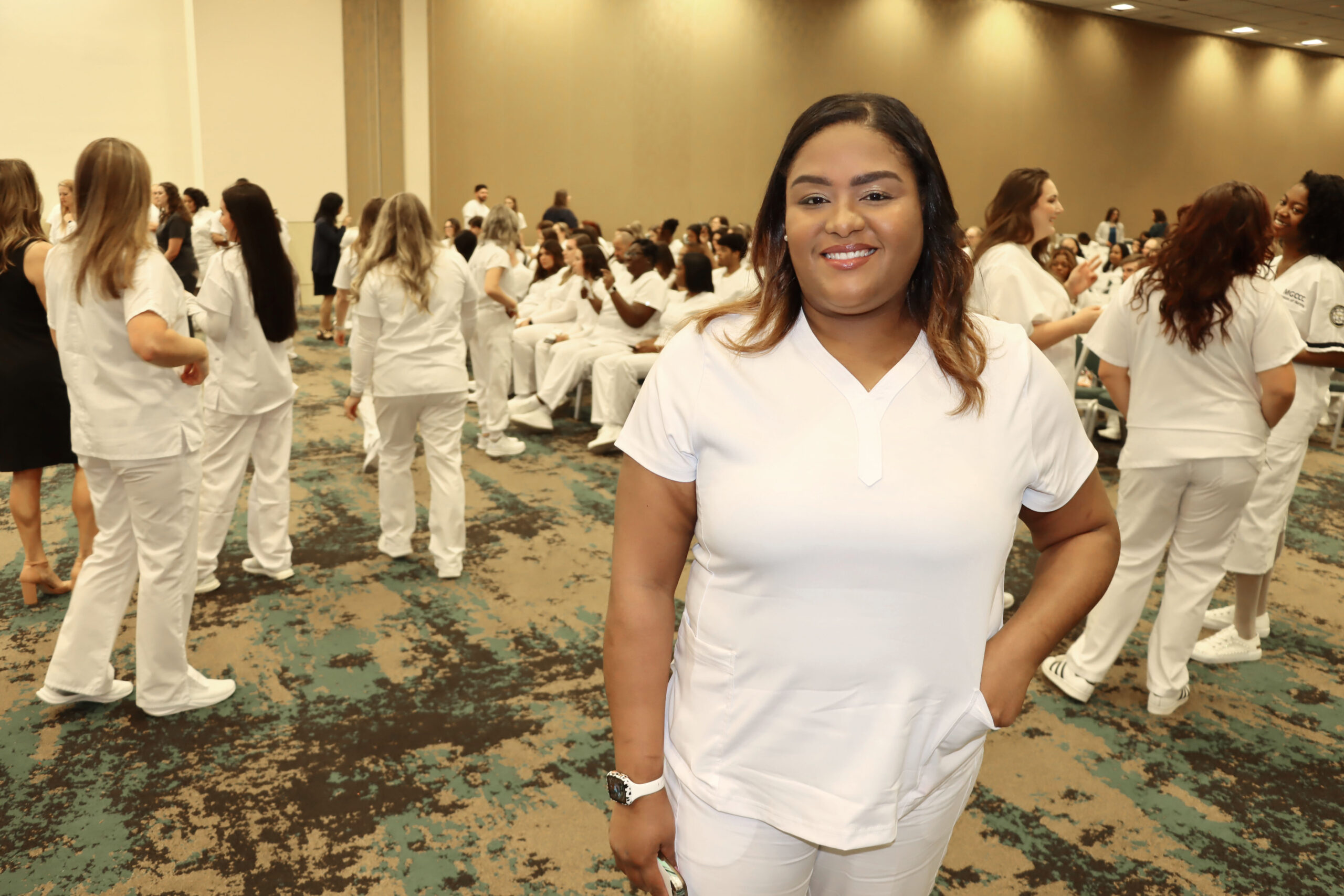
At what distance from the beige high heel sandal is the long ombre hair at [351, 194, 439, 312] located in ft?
5.81

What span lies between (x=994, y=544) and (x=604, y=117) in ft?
49.9

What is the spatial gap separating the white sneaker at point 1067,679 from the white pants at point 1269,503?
77cm

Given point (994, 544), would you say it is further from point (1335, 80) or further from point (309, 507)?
point (1335, 80)

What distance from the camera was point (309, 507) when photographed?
5.25m

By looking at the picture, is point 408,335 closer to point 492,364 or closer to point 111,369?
point 111,369

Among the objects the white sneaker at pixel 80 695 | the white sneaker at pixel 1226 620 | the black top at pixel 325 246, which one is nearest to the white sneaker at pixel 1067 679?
the white sneaker at pixel 1226 620

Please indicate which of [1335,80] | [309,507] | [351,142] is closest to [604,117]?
[351,142]

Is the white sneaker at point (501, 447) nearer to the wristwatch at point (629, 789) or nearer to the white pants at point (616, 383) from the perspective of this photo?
the white pants at point (616, 383)

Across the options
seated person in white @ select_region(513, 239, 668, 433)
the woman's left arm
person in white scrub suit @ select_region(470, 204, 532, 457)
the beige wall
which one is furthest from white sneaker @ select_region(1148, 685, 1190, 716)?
the beige wall

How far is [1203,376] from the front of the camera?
3062mm

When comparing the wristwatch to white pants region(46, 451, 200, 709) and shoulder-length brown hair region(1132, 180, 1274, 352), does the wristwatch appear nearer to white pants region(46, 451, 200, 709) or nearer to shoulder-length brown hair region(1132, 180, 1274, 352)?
white pants region(46, 451, 200, 709)

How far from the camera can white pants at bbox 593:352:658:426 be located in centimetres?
700

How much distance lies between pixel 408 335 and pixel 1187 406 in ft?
9.79

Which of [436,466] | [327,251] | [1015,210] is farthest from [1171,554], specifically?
[327,251]
